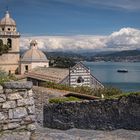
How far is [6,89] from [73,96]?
37.0ft

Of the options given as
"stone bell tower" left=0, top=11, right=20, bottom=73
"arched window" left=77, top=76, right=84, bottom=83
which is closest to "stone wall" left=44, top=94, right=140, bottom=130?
"arched window" left=77, top=76, right=84, bottom=83

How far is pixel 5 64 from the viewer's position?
216ft

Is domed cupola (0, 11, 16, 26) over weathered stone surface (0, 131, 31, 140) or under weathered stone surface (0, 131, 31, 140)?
over

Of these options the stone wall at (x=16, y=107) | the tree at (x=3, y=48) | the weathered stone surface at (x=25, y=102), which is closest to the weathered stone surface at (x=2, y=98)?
the stone wall at (x=16, y=107)

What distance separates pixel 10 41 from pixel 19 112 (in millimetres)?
57003

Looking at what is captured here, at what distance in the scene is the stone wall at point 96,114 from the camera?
14.5 m

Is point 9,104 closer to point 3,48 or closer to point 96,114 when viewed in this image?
point 96,114

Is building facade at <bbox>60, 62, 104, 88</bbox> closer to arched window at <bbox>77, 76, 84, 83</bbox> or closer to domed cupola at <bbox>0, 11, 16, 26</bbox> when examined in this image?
arched window at <bbox>77, 76, 84, 83</bbox>

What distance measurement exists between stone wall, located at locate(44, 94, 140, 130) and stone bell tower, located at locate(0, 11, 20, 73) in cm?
4548

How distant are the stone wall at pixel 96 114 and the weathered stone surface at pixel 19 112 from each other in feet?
22.3

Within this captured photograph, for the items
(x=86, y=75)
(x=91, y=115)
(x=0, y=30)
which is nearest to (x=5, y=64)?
(x=0, y=30)

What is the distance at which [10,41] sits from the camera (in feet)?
211

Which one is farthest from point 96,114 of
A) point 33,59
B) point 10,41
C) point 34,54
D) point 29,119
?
point 10,41

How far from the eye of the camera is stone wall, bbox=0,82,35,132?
8109mm
